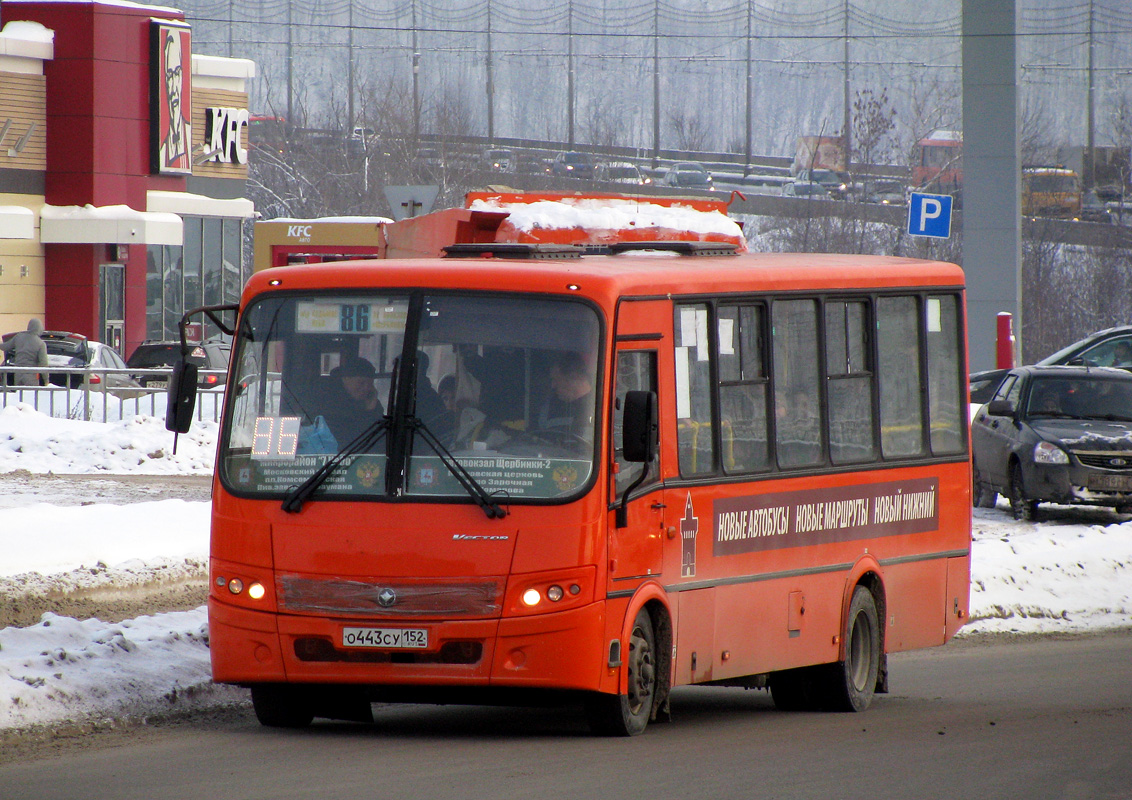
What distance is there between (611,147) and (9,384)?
4056cm

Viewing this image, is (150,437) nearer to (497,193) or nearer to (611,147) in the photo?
(497,193)

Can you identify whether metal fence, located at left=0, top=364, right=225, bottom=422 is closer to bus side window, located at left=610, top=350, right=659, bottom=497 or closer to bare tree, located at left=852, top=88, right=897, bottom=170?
bus side window, located at left=610, top=350, right=659, bottom=497

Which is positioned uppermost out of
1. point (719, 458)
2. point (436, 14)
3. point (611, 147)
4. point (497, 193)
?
point (436, 14)

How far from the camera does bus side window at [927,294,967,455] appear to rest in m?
10.9

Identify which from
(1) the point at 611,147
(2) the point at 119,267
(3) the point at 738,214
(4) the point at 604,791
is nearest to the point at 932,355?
(4) the point at 604,791

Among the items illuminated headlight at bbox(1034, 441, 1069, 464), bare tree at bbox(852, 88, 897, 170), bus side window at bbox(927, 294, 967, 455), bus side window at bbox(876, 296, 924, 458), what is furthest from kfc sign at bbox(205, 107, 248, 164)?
bus side window at bbox(876, 296, 924, 458)

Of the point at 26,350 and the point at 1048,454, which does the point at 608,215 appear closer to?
the point at 1048,454

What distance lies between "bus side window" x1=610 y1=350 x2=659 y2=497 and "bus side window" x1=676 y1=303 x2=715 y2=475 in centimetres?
25

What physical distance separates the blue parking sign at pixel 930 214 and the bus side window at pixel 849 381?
13944 mm

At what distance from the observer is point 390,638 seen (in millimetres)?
7941

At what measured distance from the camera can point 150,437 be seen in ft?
80.6

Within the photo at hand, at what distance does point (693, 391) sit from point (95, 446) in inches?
643

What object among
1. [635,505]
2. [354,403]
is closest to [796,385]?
[635,505]

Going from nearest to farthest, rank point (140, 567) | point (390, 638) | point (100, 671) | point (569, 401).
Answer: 1. point (390, 638)
2. point (569, 401)
3. point (100, 671)
4. point (140, 567)
